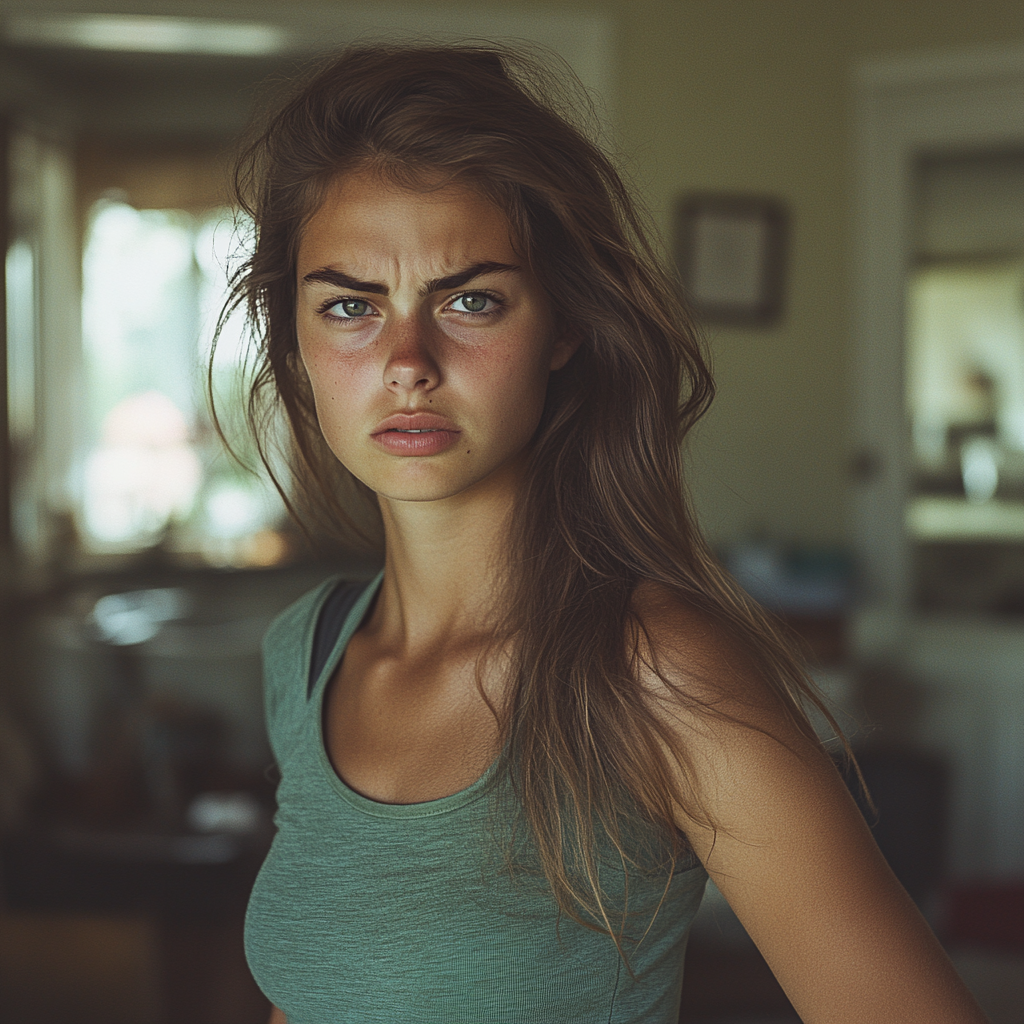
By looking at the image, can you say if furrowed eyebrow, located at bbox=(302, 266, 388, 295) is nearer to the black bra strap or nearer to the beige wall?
the black bra strap

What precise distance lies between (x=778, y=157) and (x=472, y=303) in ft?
9.31

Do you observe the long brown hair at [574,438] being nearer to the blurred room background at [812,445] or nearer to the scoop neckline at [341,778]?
the scoop neckline at [341,778]

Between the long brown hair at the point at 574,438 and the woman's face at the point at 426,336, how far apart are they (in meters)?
0.03

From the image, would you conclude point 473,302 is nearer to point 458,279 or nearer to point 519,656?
point 458,279

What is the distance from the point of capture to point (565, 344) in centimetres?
98

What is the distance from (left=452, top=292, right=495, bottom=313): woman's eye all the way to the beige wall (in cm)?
251

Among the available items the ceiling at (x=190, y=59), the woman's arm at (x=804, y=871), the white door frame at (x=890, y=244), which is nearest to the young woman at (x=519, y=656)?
the woman's arm at (x=804, y=871)

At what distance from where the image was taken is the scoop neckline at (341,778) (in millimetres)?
857

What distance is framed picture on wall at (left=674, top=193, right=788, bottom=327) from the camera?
3.43 metres

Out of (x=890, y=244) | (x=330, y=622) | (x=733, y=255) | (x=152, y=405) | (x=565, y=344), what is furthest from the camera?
(x=152, y=405)

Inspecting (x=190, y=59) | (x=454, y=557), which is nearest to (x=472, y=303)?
(x=454, y=557)

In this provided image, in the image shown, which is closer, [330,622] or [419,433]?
[419,433]

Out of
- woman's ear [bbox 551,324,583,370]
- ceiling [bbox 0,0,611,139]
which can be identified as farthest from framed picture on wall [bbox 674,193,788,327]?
woman's ear [bbox 551,324,583,370]

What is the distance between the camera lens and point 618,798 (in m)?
0.83
